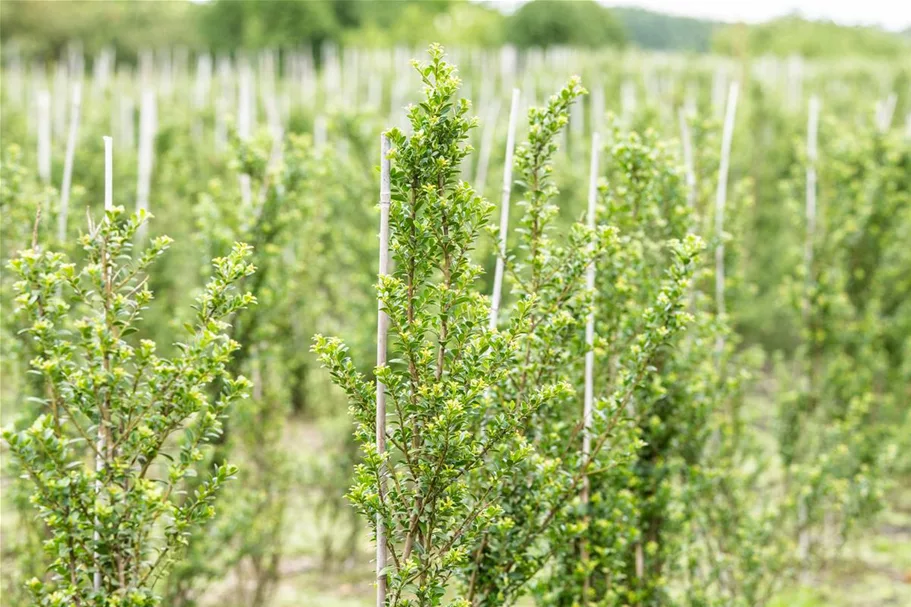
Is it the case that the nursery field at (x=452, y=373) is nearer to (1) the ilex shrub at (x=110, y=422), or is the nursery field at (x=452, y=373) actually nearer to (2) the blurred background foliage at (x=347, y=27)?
(1) the ilex shrub at (x=110, y=422)

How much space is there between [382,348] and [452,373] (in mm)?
269

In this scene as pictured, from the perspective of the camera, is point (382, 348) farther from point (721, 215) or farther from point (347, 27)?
point (347, 27)

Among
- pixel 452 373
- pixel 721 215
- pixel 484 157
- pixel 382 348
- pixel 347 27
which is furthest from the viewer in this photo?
pixel 347 27

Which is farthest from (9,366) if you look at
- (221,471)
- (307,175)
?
(221,471)

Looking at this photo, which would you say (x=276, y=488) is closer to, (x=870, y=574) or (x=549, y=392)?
(x=549, y=392)

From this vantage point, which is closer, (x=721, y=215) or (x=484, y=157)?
(x=721, y=215)

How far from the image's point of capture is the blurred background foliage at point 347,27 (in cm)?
3566

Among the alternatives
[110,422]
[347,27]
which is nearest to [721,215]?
[110,422]

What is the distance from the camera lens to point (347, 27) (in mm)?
48438

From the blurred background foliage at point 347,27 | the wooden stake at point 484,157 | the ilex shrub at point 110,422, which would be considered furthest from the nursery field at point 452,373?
the blurred background foliage at point 347,27

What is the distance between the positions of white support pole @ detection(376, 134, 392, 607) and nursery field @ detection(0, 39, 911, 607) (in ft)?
0.06

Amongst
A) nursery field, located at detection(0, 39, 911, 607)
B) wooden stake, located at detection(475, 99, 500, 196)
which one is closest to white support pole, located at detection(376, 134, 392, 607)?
nursery field, located at detection(0, 39, 911, 607)

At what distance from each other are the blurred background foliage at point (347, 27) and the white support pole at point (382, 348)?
97.4 feet

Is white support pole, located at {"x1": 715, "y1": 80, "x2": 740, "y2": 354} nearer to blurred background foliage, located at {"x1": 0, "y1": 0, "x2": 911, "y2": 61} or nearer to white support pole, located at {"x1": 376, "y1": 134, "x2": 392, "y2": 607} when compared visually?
white support pole, located at {"x1": 376, "y1": 134, "x2": 392, "y2": 607}
